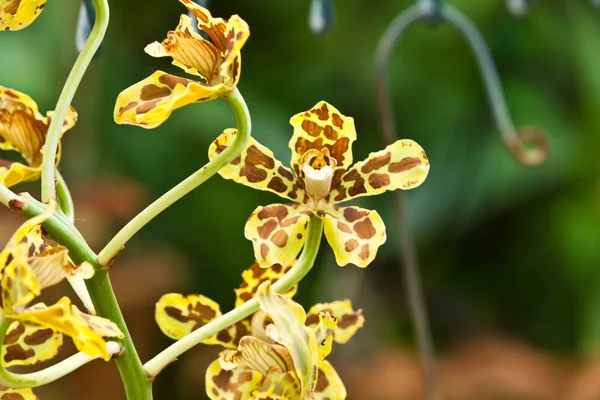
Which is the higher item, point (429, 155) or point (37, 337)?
point (429, 155)

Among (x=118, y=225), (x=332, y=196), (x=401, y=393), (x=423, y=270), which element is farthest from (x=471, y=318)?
(x=332, y=196)

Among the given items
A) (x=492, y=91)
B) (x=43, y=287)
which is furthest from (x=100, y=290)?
(x=492, y=91)

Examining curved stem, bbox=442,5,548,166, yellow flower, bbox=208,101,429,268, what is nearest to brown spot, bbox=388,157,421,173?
yellow flower, bbox=208,101,429,268

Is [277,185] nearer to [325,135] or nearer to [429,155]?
[325,135]

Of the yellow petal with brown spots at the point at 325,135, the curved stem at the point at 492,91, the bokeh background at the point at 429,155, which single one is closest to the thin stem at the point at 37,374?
the yellow petal with brown spots at the point at 325,135

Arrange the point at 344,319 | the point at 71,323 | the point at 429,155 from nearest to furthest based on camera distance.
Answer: the point at 71,323 → the point at 344,319 → the point at 429,155

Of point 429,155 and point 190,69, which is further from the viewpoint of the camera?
point 429,155

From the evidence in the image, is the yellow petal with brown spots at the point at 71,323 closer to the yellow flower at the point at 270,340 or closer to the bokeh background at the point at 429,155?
the yellow flower at the point at 270,340

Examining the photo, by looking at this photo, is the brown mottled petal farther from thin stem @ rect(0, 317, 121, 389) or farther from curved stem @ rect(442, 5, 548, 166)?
curved stem @ rect(442, 5, 548, 166)
